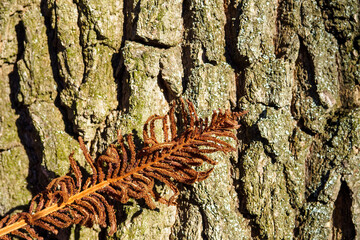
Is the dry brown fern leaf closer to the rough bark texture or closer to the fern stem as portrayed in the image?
the fern stem

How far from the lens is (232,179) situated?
6.37 ft

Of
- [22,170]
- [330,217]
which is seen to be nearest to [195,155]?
[330,217]

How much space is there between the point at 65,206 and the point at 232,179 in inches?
36.0

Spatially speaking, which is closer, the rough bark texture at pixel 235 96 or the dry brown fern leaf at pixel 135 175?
the dry brown fern leaf at pixel 135 175

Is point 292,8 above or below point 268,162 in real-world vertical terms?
above

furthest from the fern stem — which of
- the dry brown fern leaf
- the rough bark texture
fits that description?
the rough bark texture

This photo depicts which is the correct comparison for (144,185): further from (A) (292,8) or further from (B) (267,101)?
(A) (292,8)

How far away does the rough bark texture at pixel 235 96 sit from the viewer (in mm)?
1881

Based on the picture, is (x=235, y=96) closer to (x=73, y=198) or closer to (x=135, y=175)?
(x=135, y=175)

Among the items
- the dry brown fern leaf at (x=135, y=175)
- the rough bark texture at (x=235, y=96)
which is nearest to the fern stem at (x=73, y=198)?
the dry brown fern leaf at (x=135, y=175)

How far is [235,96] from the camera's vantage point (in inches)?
76.4

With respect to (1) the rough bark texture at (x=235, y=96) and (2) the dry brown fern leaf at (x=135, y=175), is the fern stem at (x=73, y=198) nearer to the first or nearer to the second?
(2) the dry brown fern leaf at (x=135, y=175)

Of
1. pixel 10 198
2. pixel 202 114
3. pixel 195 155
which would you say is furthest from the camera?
pixel 10 198

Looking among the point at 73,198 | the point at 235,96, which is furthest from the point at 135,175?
the point at 235,96
